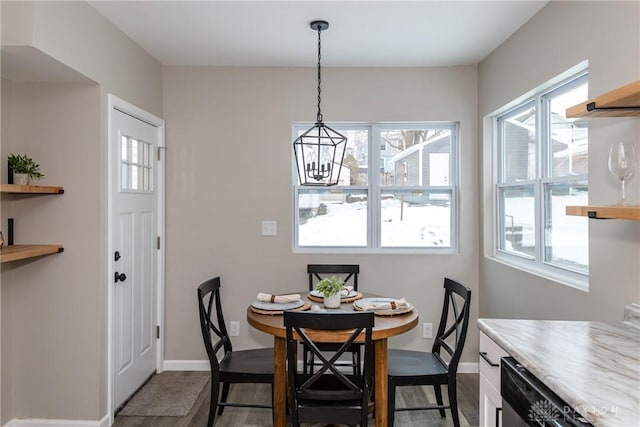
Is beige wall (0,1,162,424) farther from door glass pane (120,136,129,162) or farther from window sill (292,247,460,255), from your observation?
window sill (292,247,460,255)

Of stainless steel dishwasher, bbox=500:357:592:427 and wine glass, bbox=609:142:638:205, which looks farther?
wine glass, bbox=609:142:638:205

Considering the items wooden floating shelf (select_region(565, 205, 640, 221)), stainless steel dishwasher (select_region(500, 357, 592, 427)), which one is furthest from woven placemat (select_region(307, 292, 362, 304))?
wooden floating shelf (select_region(565, 205, 640, 221))

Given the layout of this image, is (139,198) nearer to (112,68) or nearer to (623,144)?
(112,68)

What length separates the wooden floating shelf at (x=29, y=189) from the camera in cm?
211

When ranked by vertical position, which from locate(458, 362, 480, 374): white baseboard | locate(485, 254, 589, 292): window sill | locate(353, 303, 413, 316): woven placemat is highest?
locate(485, 254, 589, 292): window sill

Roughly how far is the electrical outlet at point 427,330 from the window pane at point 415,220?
680 mm

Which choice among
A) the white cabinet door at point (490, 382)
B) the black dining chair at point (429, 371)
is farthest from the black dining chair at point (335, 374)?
the white cabinet door at point (490, 382)

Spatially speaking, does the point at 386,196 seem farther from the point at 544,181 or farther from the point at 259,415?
the point at 259,415

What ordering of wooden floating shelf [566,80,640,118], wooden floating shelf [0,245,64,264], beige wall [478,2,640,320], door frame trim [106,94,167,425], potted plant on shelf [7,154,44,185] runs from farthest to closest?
door frame trim [106,94,167,425]
potted plant on shelf [7,154,44,185]
wooden floating shelf [0,245,64,264]
beige wall [478,2,640,320]
wooden floating shelf [566,80,640,118]

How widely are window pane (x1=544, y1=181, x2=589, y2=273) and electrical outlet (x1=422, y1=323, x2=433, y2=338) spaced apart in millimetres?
1230

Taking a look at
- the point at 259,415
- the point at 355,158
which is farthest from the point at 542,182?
the point at 259,415

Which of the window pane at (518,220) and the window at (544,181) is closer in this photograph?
the window at (544,181)

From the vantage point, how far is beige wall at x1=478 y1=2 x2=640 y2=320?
5.89ft

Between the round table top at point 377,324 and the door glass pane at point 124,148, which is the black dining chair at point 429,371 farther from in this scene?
the door glass pane at point 124,148
